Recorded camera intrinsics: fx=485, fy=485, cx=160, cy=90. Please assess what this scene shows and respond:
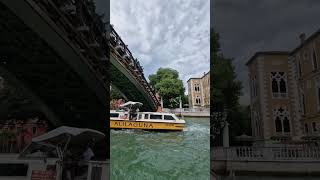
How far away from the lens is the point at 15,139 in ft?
17.4

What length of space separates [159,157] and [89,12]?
1720 mm

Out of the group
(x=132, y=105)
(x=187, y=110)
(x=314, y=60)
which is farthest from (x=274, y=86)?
(x=132, y=105)

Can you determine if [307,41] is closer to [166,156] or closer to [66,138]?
[166,156]

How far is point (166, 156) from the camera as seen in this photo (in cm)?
490

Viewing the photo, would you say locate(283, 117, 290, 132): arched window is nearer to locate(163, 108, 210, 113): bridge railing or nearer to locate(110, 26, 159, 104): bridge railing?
locate(163, 108, 210, 113): bridge railing

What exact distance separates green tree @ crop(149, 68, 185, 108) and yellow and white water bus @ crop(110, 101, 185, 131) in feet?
0.53

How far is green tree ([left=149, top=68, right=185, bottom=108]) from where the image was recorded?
496 cm

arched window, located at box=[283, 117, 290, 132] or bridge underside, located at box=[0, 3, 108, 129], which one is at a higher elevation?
bridge underside, located at box=[0, 3, 108, 129]

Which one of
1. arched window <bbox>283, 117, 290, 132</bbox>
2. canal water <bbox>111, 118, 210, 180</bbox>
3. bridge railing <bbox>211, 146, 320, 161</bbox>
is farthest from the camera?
arched window <bbox>283, 117, 290, 132</bbox>

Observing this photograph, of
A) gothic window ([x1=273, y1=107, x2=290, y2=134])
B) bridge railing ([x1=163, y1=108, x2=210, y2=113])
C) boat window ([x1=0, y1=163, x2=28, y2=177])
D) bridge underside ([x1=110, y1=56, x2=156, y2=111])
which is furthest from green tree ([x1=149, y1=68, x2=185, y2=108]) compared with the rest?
boat window ([x1=0, y1=163, x2=28, y2=177])

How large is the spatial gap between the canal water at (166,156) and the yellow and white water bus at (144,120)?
82 millimetres

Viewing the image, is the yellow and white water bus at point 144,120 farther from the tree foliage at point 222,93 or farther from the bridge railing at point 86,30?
the tree foliage at point 222,93

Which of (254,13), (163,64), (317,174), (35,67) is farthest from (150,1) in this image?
(317,174)

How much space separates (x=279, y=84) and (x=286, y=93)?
121 millimetres
